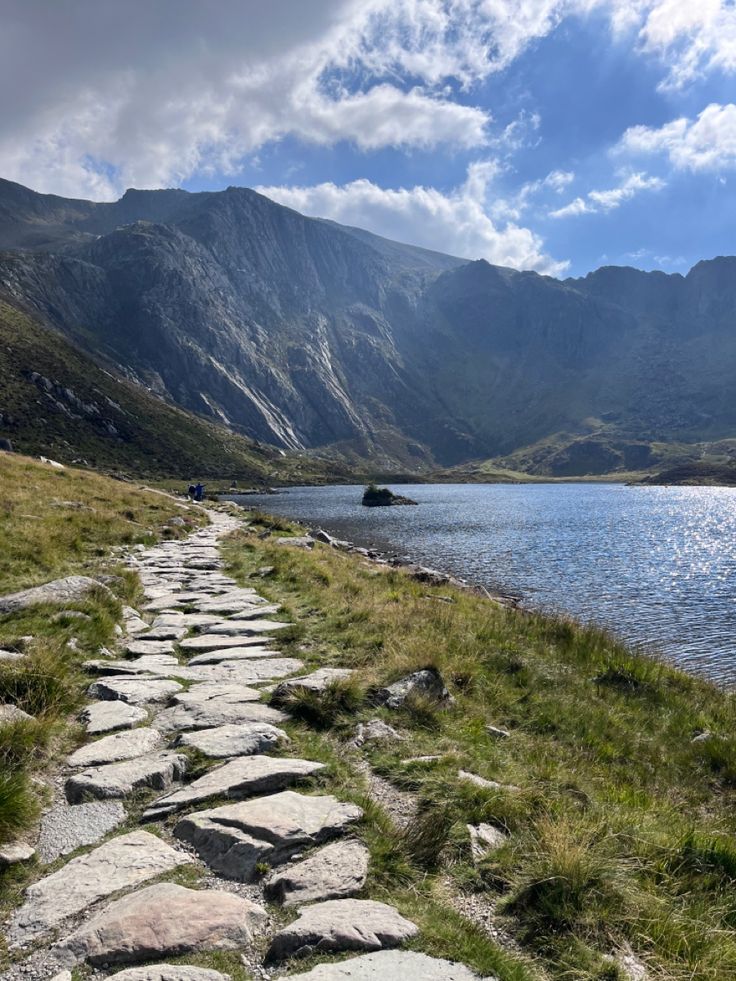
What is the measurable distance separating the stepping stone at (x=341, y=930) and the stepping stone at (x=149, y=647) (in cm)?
688

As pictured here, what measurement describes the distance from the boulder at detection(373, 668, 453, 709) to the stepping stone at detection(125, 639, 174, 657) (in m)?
4.20

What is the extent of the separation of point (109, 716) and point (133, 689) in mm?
942

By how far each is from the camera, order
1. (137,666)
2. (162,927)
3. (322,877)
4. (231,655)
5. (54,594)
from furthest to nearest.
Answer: (54,594) → (231,655) → (137,666) → (322,877) → (162,927)

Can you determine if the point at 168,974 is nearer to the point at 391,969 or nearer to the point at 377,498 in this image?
the point at 391,969

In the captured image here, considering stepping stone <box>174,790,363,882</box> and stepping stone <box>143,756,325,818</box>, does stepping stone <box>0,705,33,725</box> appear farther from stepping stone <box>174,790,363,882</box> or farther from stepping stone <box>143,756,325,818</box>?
stepping stone <box>174,790,363,882</box>

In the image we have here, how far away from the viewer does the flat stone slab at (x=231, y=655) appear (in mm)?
9555

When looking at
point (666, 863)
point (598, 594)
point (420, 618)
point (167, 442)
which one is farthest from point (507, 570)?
point (167, 442)

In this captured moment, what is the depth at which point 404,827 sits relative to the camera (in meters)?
4.97

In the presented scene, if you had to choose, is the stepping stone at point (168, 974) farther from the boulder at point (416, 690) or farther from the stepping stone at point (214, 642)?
the stepping stone at point (214, 642)

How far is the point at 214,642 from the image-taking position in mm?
10570

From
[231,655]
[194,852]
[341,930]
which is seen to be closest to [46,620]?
[231,655]

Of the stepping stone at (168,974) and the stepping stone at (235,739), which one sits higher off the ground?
the stepping stone at (168,974)

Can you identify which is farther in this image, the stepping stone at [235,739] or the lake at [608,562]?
the lake at [608,562]

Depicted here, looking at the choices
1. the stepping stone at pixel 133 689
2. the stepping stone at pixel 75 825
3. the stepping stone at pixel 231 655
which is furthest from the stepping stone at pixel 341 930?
the stepping stone at pixel 231 655
